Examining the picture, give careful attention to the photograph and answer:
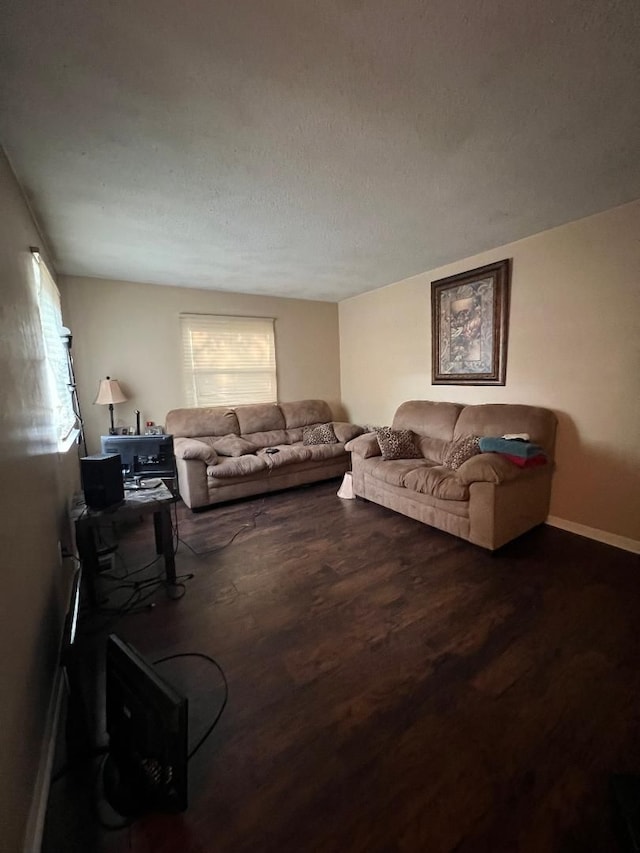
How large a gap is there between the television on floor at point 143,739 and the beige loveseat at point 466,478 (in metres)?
2.18

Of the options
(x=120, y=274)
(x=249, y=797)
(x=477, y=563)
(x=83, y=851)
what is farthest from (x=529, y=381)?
(x=120, y=274)

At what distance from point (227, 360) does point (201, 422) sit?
3.00 feet

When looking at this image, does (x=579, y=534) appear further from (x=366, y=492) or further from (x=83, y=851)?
(x=83, y=851)

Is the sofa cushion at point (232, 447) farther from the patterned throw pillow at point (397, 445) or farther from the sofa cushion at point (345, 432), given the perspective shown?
the patterned throw pillow at point (397, 445)

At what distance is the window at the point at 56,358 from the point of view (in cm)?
227

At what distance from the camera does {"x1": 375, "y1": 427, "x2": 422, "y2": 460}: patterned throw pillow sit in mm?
3477

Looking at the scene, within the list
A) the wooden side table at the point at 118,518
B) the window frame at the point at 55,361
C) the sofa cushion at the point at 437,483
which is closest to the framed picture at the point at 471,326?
the sofa cushion at the point at 437,483

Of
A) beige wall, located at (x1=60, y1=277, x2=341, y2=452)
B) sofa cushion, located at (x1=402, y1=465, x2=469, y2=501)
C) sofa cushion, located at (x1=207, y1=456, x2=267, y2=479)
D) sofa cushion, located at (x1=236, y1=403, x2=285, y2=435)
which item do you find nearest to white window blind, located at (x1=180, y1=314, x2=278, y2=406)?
beige wall, located at (x1=60, y1=277, x2=341, y2=452)

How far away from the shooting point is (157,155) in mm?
1706

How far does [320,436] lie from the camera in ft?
14.4

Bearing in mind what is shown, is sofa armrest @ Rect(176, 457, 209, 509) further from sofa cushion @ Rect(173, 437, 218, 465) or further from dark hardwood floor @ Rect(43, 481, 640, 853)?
dark hardwood floor @ Rect(43, 481, 640, 853)

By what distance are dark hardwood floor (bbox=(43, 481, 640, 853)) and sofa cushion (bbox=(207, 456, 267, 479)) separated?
1.02 metres

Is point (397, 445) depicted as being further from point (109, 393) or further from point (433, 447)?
point (109, 393)

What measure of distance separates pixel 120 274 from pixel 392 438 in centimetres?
329
